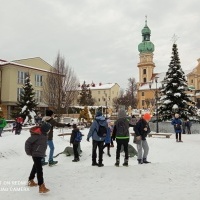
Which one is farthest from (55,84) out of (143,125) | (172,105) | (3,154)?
(143,125)

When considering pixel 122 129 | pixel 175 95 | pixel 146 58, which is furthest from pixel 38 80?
pixel 146 58

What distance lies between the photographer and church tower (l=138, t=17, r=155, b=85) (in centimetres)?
10288

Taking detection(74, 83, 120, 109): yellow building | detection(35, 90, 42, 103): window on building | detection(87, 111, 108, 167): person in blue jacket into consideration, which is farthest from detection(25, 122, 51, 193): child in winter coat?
detection(74, 83, 120, 109): yellow building

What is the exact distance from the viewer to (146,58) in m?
104

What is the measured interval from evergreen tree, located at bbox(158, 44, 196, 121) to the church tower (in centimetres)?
7234

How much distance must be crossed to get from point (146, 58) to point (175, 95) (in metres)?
77.0

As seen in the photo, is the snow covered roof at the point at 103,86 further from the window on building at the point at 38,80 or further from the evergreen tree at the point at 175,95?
the evergreen tree at the point at 175,95

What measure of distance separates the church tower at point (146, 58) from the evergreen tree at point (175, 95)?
72342 mm

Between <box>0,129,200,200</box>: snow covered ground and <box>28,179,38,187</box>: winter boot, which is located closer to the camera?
<box>0,129,200,200</box>: snow covered ground

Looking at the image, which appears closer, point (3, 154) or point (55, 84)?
point (3, 154)

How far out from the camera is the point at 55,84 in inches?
1359

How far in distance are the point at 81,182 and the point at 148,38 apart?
346 ft

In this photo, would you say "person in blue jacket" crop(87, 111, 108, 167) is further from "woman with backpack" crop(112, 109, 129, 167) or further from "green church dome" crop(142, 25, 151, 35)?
"green church dome" crop(142, 25, 151, 35)

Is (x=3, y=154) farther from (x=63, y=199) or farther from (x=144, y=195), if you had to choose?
(x=144, y=195)
